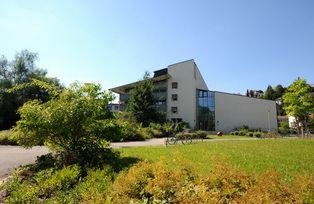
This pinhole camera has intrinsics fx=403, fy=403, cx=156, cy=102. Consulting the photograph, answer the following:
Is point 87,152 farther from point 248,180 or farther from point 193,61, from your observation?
point 193,61

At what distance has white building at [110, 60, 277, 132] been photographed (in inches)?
3121

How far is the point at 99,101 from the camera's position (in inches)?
686

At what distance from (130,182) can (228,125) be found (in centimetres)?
7448

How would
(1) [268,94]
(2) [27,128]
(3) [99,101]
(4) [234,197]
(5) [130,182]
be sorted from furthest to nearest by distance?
(1) [268,94] → (3) [99,101] → (2) [27,128] → (5) [130,182] → (4) [234,197]

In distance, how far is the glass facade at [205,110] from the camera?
79188 millimetres

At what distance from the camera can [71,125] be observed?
16.5 m

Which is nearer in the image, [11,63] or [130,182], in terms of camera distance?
[130,182]

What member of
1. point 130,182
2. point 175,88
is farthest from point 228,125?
point 130,182

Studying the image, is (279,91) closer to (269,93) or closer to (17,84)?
(269,93)

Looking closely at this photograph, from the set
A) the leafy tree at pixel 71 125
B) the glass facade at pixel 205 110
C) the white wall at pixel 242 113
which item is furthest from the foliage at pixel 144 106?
the leafy tree at pixel 71 125

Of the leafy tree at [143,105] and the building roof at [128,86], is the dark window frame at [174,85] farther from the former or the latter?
the leafy tree at [143,105]

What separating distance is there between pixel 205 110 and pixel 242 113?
8287 mm

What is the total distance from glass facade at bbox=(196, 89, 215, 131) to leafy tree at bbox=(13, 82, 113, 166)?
61749 millimetres

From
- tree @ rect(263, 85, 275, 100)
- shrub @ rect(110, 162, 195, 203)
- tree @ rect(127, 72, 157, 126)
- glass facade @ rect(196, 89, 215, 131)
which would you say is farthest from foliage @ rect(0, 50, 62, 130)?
tree @ rect(263, 85, 275, 100)
